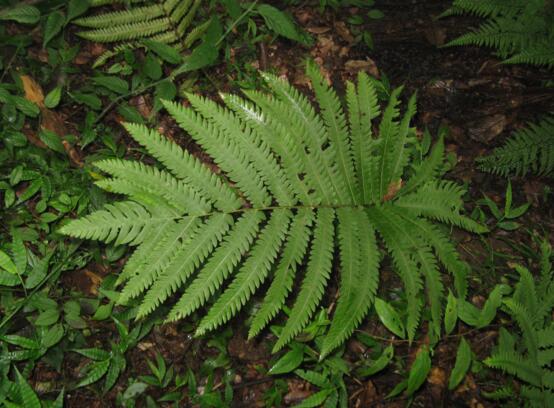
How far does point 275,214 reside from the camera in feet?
8.38

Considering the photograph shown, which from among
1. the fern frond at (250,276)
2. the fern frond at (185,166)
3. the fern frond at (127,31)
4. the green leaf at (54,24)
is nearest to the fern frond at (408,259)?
the fern frond at (250,276)

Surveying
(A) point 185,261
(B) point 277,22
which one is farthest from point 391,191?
(B) point 277,22

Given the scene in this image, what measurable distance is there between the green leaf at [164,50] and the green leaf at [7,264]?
1.89 meters

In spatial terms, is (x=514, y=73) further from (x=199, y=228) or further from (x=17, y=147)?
(x=17, y=147)

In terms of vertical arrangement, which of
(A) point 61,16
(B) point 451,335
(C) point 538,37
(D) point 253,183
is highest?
(A) point 61,16

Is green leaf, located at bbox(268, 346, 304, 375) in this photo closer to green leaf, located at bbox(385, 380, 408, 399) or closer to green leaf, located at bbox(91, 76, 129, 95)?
green leaf, located at bbox(385, 380, 408, 399)

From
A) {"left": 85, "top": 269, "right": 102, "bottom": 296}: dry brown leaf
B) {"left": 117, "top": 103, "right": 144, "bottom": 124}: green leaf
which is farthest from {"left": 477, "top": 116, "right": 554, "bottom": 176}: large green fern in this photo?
{"left": 85, "top": 269, "right": 102, "bottom": 296}: dry brown leaf

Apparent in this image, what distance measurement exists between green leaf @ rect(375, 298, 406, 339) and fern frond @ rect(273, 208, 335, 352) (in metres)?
0.73

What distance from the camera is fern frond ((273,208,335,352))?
7.64ft

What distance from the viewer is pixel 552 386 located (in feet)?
8.77

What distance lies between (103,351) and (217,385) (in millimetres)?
810

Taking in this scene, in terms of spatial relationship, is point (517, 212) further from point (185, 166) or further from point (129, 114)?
point (129, 114)

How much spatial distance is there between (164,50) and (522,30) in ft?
9.69

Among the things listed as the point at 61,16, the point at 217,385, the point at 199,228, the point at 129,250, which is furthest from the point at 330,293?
the point at 61,16
